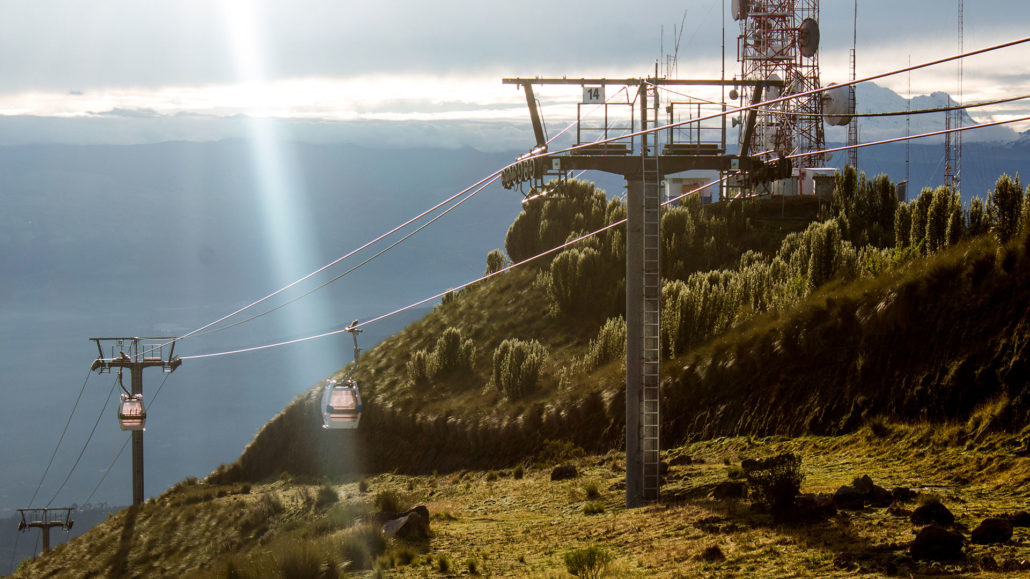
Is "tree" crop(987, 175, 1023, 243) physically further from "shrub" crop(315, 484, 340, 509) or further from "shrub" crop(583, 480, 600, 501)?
"shrub" crop(315, 484, 340, 509)

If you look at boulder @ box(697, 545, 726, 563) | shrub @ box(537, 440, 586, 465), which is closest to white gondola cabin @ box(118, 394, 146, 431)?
shrub @ box(537, 440, 586, 465)

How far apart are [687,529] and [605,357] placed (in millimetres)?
19893

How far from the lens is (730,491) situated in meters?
16.8

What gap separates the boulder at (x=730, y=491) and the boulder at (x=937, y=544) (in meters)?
5.12

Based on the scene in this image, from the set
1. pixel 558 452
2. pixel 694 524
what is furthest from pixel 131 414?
pixel 694 524

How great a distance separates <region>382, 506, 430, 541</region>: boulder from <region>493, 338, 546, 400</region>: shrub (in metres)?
17.3

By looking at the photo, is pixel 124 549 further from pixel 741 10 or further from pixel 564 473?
pixel 741 10

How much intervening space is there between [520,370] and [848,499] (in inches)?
892

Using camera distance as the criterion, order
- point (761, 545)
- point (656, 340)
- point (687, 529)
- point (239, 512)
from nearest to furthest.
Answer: point (761, 545) → point (687, 529) → point (656, 340) → point (239, 512)

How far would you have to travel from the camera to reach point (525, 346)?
3781 cm

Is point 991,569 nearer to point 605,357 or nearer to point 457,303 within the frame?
point 605,357

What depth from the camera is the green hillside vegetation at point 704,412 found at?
1549 cm

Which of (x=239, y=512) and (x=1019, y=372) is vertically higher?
(x=1019, y=372)

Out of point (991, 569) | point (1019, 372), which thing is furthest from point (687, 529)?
point (1019, 372)
